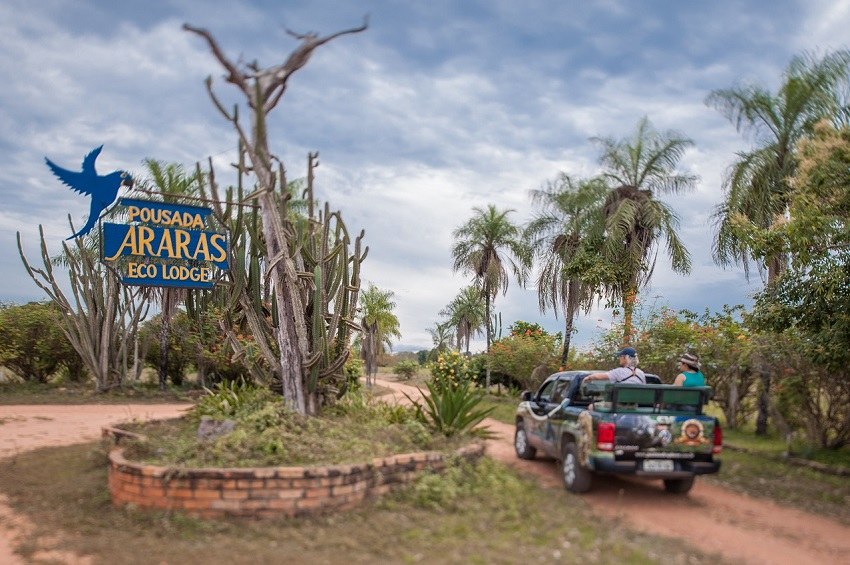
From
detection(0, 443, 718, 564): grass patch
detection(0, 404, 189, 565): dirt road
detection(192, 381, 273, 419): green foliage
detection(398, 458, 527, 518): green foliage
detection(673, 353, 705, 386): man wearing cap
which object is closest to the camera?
detection(0, 443, 718, 564): grass patch

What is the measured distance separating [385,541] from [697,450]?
12.1 feet

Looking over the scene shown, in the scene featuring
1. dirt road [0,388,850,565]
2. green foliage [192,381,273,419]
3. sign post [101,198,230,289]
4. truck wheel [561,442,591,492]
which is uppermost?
sign post [101,198,230,289]

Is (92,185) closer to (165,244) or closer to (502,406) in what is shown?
(165,244)

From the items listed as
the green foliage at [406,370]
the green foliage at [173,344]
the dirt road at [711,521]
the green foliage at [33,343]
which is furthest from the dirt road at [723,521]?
the green foliage at [406,370]

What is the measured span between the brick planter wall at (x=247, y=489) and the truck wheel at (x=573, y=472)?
241cm

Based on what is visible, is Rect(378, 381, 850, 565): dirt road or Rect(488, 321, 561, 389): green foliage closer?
Rect(378, 381, 850, 565): dirt road

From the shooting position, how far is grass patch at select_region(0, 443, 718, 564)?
580cm

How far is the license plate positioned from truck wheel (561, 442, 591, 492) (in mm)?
644

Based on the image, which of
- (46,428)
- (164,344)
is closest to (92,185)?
(164,344)

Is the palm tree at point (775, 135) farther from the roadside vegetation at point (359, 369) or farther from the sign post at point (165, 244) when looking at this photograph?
the sign post at point (165, 244)

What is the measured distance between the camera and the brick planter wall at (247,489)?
21.6ft

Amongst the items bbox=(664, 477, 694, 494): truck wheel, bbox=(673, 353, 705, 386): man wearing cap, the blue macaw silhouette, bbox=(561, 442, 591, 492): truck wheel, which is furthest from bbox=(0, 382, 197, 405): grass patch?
bbox=(664, 477, 694, 494): truck wheel

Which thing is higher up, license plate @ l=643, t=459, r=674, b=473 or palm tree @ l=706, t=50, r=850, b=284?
palm tree @ l=706, t=50, r=850, b=284

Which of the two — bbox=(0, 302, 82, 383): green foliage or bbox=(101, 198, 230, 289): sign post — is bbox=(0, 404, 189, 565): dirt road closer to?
bbox=(101, 198, 230, 289): sign post
